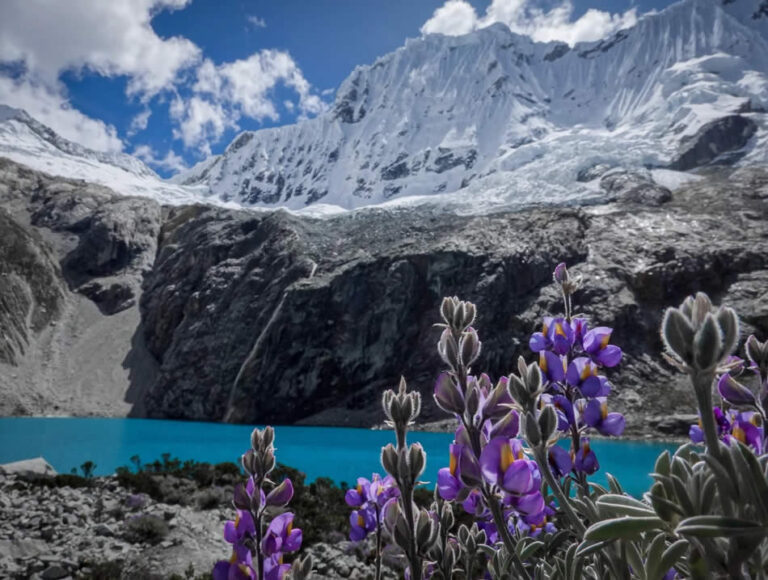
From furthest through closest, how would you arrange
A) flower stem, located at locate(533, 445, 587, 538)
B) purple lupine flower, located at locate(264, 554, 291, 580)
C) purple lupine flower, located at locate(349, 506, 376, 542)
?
purple lupine flower, located at locate(349, 506, 376, 542), purple lupine flower, located at locate(264, 554, 291, 580), flower stem, located at locate(533, 445, 587, 538)

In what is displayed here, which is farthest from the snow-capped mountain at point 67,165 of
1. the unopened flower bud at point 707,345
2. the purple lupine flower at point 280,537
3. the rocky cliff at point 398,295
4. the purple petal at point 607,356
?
the unopened flower bud at point 707,345

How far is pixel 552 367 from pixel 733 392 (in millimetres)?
547

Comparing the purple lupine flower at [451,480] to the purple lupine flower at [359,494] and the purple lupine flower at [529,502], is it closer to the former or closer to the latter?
the purple lupine flower at [529,502]

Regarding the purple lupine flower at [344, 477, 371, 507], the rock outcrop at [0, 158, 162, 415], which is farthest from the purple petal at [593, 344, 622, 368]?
the rock outcrop at [0, 158, 162, 415]

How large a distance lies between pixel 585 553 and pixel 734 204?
190ft

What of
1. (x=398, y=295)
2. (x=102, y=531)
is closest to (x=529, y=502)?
(x=102, y=531)

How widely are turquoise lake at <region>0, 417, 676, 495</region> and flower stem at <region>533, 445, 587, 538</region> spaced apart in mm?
14592

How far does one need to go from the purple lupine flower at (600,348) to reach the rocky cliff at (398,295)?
113 ft

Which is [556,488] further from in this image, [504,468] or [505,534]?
[504,468]

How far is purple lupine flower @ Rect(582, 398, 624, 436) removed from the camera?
5.31 feet

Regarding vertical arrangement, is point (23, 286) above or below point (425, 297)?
above

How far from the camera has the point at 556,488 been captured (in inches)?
34.0

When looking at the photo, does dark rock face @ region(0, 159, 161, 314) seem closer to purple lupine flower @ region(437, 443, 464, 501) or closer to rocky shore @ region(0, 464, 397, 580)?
rocky shore @ region(0, 464, 397, 580)

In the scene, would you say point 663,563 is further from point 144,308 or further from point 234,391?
point 144,308
